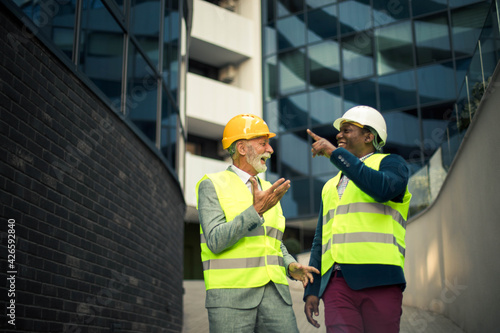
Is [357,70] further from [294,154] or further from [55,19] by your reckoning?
[55,19]

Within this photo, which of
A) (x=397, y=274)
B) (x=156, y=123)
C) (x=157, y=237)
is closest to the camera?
(x=397, y=274)

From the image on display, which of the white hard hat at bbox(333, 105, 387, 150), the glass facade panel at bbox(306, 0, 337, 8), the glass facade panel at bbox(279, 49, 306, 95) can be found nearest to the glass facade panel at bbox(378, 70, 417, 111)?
the glass facade panel at bbox(279, 49, 306, 95)

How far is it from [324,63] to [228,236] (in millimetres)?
21373

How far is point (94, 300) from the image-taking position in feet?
19.4

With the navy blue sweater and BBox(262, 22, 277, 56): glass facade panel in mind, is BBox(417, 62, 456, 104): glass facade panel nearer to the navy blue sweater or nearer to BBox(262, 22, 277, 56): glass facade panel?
BBox(262, 22, 277, 56): glass facade panel

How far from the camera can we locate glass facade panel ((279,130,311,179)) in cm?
2379

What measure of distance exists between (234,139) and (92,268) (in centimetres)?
271

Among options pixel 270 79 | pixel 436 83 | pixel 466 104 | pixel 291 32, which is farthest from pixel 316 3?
pixel 466 104

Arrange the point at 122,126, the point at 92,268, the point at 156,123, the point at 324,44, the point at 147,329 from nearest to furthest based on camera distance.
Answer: the point at 92,268 → the point at 122,126 → the point at 147,329 → the point at 156,123 → the point at 324,44

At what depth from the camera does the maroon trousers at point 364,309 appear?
3586 millimetres

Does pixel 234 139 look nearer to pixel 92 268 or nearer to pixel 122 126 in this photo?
pixel 92 268

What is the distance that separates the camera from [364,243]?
12.2 feet

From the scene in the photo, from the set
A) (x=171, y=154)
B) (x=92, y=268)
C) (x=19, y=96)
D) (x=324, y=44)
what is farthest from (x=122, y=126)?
(x=324, y=44)

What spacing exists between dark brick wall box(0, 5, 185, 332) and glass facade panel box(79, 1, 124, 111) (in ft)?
1.17
